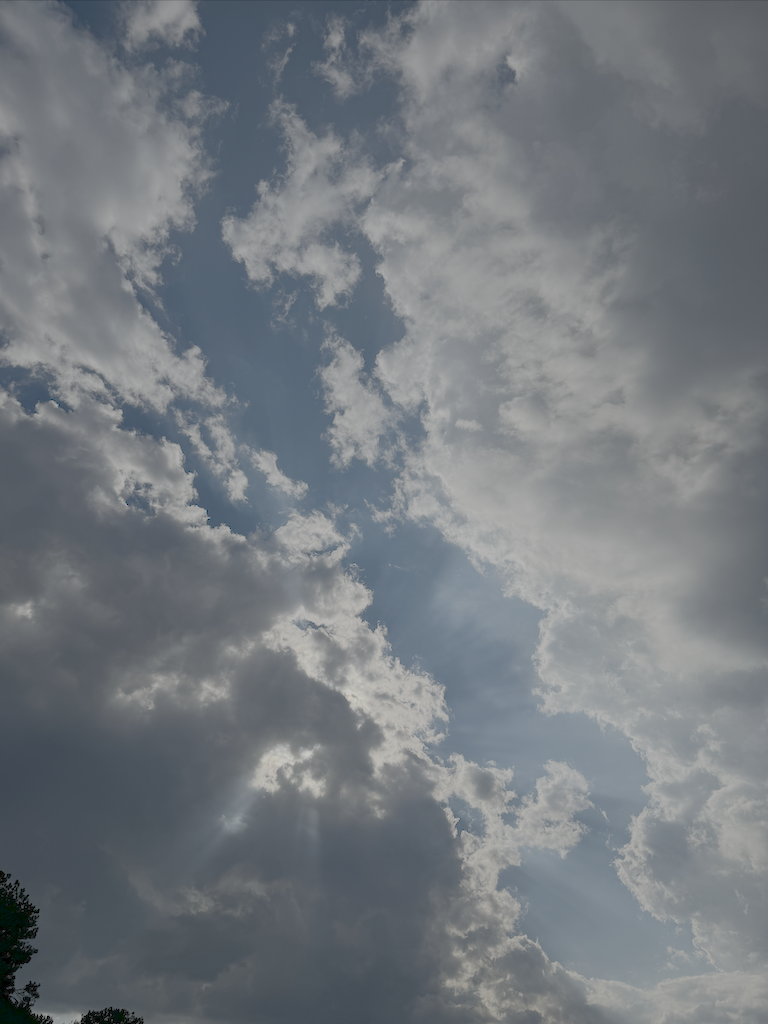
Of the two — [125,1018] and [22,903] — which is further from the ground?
[22,903]

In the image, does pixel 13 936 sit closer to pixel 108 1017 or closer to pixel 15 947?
pixel 15 947

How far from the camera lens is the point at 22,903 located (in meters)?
79.8

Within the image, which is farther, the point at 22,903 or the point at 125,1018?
the point at 125,1018

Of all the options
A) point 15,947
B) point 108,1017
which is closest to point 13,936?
point 15,947

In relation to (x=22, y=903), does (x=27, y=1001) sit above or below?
below

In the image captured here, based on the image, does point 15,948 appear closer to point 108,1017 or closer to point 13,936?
point 13,936

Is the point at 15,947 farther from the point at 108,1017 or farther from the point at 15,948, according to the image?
the point at 108,1017

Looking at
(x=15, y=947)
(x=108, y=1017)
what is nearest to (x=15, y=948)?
(x=15, y=947)

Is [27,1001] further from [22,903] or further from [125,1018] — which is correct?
[125,1018]

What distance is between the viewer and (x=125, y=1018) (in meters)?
91.5

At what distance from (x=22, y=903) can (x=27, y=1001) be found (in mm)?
15643

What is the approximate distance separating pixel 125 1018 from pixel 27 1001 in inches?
843

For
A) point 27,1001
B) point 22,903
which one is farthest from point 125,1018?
point 22,903
